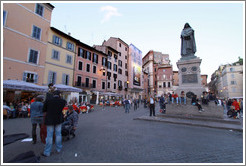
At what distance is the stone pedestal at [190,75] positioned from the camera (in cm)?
924

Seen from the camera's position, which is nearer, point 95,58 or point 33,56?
point 33,56

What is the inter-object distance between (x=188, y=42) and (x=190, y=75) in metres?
3.25

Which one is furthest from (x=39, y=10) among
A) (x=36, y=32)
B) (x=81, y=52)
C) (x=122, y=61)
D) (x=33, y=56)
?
(x=122, y=61)

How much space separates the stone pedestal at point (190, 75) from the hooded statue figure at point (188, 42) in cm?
68

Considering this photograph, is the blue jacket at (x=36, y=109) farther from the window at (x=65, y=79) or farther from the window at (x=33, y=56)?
the window at (x=65, y=79)

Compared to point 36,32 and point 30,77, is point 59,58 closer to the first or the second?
point 36,32

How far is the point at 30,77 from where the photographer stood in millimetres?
17125

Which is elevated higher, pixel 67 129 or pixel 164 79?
pixel 164 79

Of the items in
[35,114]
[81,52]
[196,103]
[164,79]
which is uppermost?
[81,52]

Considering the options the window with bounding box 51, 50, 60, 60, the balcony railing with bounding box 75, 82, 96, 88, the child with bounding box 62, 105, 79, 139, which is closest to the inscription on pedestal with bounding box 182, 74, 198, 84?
the child with bounding box 62, 105, 79, 139

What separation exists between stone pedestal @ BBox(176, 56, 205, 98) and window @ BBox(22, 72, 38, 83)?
1860 centimetres

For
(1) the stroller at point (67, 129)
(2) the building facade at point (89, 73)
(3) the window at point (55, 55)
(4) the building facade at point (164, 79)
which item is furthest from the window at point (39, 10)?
(4) the building facade at point (164, 79)

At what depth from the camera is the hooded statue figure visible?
34.5 feet

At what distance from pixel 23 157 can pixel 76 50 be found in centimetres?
2471
